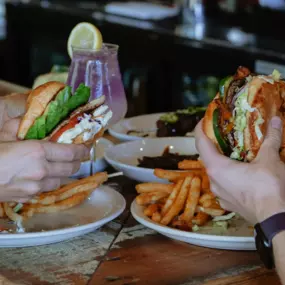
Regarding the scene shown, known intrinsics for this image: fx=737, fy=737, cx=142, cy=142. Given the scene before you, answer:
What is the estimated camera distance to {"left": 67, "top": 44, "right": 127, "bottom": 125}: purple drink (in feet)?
6.95

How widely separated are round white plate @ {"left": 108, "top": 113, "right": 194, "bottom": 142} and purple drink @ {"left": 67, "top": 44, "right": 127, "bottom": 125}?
38 cm

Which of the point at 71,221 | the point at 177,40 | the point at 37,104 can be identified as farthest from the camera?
the point at 177,40

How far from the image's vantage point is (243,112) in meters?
1.57

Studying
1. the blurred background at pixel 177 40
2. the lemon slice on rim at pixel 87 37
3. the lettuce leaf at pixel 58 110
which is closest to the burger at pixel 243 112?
the lettuce leaf at pixel 58 110

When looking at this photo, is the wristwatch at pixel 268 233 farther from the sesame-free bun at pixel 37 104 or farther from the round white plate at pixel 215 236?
the sesame-free bun at pixel 37 104

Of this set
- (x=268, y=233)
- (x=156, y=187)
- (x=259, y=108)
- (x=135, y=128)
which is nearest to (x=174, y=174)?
(x=156, y=187)

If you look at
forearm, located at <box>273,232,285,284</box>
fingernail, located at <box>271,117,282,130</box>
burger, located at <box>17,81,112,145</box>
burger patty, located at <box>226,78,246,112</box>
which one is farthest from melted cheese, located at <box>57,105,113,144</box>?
forearm, located at <box>273,232,285,284</box>

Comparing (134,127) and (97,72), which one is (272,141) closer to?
(97,72)

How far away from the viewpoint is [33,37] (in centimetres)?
664

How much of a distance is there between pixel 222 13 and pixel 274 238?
4046 mm

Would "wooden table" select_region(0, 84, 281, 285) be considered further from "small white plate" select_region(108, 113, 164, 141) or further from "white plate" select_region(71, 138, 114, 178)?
"small white plate" select_region(108, 113, 164, 141)

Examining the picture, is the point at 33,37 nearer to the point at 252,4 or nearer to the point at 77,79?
the point at 252,4

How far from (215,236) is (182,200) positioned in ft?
0.58

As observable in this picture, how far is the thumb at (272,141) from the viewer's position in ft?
4.80
